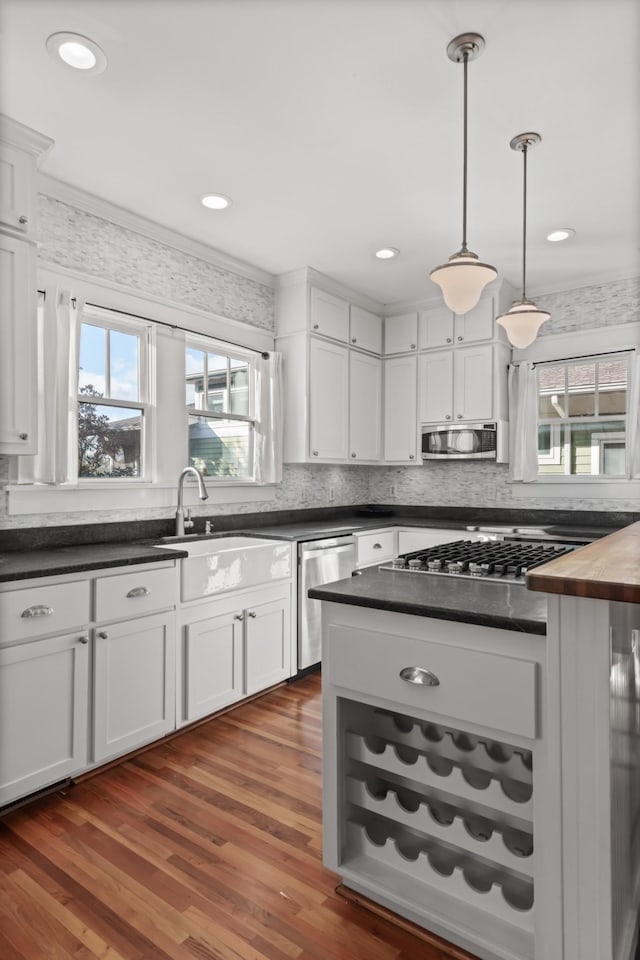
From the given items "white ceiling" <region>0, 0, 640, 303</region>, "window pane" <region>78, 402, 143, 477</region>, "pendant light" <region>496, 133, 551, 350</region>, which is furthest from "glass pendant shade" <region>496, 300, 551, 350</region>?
"window pane" <region>78, 402, 143, 477</region>

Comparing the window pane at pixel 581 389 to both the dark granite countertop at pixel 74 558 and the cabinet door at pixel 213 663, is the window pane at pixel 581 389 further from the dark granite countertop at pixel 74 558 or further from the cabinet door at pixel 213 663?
the dark granite countertop at pixel 74 558

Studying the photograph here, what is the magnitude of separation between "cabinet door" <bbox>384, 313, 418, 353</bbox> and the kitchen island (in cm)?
338

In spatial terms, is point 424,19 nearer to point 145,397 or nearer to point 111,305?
point 111,305

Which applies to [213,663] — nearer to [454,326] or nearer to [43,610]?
[43,610]

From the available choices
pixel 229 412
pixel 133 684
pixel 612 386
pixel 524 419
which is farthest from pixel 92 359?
pixel 612 386

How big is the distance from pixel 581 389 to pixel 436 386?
110 centimetres

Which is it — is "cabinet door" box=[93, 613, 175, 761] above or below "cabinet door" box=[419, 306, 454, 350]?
below

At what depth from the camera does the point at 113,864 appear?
188cm

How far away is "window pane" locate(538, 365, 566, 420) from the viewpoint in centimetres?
441

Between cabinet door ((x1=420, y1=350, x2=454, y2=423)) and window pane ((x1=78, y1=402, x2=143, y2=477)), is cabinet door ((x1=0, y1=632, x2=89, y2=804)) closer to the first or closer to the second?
window pane ((x1=78, y1=402, x2=143, y2=477))

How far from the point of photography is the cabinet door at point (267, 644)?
322 centimetres

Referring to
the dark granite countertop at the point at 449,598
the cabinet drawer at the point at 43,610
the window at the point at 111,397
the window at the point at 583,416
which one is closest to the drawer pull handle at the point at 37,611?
the cabinet drawer at the point at 43,610

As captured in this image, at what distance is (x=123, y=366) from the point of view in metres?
3.31

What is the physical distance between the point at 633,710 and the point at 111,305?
3.06 metres
